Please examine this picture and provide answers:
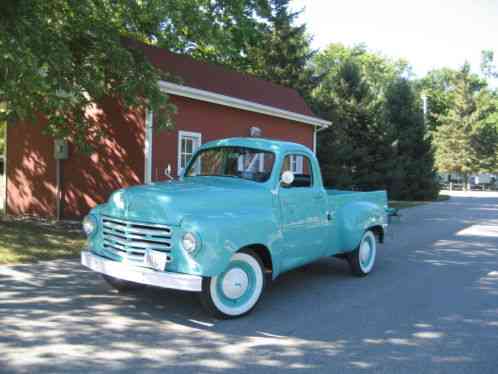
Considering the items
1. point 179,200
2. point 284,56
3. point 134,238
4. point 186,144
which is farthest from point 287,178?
point 284,56

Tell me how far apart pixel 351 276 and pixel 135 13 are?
323 inches

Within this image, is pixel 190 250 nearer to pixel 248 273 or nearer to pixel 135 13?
pixel 248 273

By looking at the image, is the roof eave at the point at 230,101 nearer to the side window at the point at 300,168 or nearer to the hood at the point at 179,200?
the side window at the point at 300,168

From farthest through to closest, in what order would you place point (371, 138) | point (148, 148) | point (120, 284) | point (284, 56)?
point (284, 56), point (371, 138), point (148, 148), point (120, 284)

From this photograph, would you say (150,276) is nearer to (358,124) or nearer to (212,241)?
(212,241)

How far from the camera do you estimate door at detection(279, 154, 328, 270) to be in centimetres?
587

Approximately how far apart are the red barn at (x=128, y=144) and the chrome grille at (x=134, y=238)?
7.13 m

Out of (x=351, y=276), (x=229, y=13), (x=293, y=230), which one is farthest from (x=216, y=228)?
(x=229, y=13)

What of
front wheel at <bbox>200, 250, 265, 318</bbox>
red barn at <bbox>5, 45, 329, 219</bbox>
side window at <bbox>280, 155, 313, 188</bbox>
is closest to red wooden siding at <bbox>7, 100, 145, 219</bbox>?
red barn at <bbox>5, 45, 329, 219</bbox>

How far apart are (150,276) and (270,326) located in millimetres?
1358

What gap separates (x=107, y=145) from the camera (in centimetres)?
1305

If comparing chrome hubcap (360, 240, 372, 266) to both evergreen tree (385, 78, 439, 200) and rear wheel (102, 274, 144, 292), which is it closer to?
rear wheel (102, 274, 144, 292)

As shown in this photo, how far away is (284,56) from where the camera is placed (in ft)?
93.2

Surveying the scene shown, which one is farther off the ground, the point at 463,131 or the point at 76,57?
the point at 463,131
